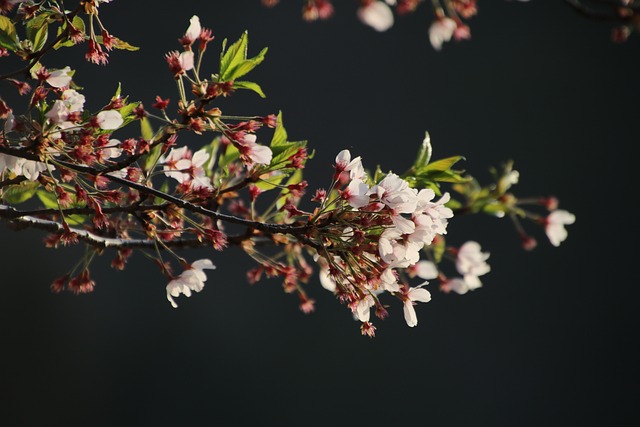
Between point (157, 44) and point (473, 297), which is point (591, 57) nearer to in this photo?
point (473, 297)

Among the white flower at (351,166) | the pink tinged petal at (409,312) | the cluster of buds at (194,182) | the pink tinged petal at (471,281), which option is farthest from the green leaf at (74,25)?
the pink tinged petal at (471,281)

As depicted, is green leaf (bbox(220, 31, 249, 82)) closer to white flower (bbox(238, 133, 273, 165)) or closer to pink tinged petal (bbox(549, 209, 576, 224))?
white flower (bbox(238, 133, 273, 165))

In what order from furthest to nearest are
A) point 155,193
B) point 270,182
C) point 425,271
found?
1. point 425,271
2. point 270,182
3. point 155,193

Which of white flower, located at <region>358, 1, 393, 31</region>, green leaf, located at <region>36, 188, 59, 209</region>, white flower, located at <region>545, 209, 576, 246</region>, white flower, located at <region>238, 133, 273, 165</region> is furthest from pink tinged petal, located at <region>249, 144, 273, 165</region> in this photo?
white flower, located at <region>545, 209, 576, 246</region>

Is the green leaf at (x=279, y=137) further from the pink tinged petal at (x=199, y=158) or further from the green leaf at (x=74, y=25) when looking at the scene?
the green leaf at (x=74, y=25)

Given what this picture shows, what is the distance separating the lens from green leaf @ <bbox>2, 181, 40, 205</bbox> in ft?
1.95

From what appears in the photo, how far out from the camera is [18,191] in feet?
1.99

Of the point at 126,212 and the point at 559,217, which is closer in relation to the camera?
the point at 126,212

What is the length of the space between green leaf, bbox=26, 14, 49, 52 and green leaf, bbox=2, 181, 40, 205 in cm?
11

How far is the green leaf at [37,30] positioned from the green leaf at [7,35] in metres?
0.01

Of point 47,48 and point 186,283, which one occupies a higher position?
point 47,48

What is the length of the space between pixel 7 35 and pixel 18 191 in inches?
5.3

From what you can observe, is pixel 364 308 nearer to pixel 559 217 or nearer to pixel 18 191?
pixel 18 191

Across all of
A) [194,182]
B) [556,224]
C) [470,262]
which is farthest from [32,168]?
[556,224]
